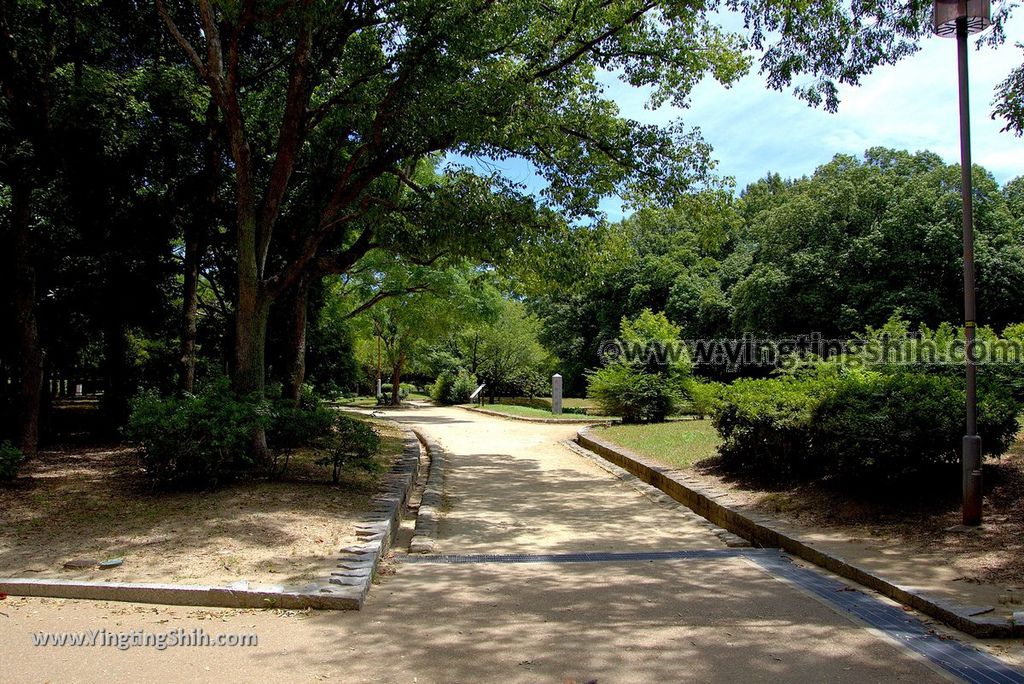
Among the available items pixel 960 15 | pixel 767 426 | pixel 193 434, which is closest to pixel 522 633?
pixel 193 434

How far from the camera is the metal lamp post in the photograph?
635 cm

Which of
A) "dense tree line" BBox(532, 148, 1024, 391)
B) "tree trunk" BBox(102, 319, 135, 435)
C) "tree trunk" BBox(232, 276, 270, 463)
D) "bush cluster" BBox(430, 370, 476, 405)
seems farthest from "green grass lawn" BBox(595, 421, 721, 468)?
"bush cluster" BBox(430, 370, 476, 405)

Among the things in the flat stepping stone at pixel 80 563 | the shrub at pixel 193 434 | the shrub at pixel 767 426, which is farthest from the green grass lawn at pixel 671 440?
the flat stepping stone at pixel 80 563

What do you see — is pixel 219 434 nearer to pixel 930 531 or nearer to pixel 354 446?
pixel 354 446

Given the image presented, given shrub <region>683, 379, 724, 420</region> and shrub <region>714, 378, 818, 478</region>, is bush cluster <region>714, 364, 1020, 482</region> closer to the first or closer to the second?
shrub <region>714, 378, 818, 478</region>

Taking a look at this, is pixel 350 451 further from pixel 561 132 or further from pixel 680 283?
pixel 680 283

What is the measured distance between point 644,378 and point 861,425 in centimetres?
1104

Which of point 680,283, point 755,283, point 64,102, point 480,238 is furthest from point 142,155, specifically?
point 680,283

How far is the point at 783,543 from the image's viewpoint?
268 inches

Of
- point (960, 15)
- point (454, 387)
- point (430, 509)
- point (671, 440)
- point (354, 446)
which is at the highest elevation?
point (960, 15)

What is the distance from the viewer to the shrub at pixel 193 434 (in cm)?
780

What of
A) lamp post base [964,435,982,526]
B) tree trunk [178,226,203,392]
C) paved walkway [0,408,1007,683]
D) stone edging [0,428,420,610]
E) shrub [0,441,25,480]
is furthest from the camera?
tree trunk [178,226,203,392]

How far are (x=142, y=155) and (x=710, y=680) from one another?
12.8m

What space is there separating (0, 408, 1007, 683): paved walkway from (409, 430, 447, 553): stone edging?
94 centimetres
